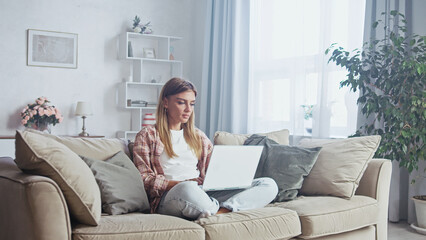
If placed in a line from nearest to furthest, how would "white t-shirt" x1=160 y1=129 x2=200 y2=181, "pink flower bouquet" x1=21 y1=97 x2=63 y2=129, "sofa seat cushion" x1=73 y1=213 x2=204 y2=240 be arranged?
"sofa seat cushion" x1=73 y1=213 x2=204 y2=240 < "white t-shirt" x1=160 y1=129 x2=200 y2=181 < "pink flower bouquet" x1=21 y1=97 x2=63 y2=129

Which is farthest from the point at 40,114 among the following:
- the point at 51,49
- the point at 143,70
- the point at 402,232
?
the point at 402,232

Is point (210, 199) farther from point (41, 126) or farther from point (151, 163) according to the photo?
point (41, 126)

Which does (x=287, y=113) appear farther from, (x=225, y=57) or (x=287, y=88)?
(x=225, y=57)

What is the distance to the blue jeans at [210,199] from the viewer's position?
2115 millimetres

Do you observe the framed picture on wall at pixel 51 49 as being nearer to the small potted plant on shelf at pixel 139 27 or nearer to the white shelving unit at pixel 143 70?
the white shelving unit at pixel 143 70

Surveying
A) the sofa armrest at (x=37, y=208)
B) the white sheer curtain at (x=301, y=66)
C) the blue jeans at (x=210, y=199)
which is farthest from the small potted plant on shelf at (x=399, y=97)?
the sofa armrest at (x=37, y=208)

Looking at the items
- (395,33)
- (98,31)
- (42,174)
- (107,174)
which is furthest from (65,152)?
(98,31)

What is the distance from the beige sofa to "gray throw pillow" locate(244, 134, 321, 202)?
10cm

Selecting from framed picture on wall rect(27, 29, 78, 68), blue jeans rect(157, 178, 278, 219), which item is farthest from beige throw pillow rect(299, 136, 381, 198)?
framed picture on wall rect(27, 29, 78, 68)

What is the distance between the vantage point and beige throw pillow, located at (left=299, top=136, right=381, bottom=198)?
2637mm

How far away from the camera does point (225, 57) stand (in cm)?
526

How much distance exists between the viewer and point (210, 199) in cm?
222

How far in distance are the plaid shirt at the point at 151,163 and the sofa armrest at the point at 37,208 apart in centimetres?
64

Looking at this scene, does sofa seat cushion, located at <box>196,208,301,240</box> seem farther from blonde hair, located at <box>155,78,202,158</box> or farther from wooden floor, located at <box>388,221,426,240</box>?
wooden floor, located at <box>388,221,426,240</box>
